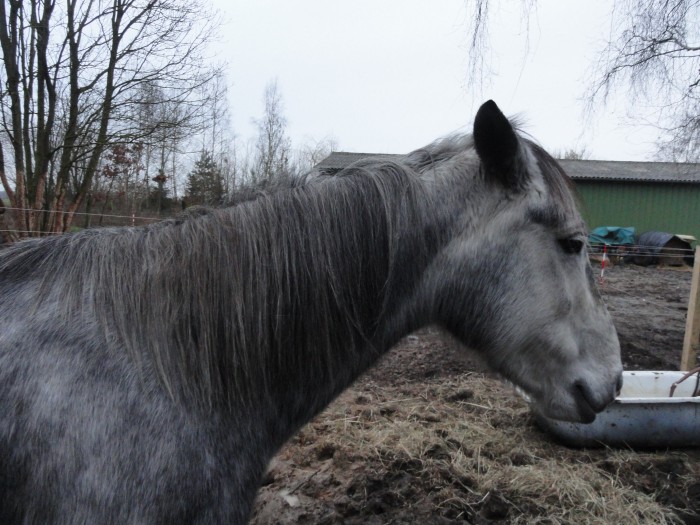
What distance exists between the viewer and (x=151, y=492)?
53.8 inches

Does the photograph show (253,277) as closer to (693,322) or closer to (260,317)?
(260,317)

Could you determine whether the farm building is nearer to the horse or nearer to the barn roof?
the barn roof

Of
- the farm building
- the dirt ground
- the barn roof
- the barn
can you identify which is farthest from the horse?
the barn

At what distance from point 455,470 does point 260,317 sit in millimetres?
2697

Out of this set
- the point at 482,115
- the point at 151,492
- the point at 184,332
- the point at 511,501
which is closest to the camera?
the point at 151,492

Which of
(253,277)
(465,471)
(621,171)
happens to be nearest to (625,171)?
(621,171)

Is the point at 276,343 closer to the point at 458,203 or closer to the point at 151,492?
the point at 151,492

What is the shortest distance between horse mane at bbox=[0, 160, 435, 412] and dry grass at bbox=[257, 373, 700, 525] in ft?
6.58

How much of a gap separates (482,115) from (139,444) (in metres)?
1.55

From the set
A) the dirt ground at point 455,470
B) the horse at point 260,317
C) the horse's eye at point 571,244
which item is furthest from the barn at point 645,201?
the horse at point 260,317

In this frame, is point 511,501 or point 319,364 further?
point 511,501

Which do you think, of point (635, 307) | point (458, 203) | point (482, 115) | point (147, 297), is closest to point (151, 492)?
point (147, 297)

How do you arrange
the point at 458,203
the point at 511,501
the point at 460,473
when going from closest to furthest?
the point at 458,203 → the point at 511,501 → the point at 460,473

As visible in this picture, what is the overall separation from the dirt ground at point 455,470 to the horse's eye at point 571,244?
621 millimetres
